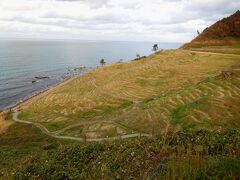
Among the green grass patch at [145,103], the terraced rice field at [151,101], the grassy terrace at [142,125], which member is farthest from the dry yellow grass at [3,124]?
the green grass patch at [145,103]

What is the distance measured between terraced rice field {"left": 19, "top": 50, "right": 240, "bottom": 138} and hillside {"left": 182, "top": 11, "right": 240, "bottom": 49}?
117ft

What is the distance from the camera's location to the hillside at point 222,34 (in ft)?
416

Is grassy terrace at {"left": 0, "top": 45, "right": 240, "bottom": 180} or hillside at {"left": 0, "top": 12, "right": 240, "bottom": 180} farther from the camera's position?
hillside at {"left": 0, "top": 12, "right": 240, "bottom": 180}

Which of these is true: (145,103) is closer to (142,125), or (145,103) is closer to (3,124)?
(142,125)

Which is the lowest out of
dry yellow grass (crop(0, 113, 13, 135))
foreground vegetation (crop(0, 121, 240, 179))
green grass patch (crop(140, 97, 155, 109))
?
dry yellow grass (crop(0, 113, 13, 135))

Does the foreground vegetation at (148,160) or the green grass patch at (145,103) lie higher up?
the foreground vegetation at (148,160)

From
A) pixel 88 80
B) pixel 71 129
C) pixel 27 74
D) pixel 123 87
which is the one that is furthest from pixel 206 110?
pixel 27 74

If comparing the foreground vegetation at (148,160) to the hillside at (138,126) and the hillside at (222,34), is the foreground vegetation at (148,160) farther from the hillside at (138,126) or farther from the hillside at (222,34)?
the hillside at (222,34)

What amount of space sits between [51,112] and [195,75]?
34472 mm

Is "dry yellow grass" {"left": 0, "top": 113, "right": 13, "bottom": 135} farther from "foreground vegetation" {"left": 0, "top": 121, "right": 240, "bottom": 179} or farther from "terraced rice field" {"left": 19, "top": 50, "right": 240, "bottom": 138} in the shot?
"foreground vegetation" {"left": 0, "top": 121, "right": 240, "bottom": 179}

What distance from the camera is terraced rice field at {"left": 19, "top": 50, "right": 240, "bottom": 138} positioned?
142ft

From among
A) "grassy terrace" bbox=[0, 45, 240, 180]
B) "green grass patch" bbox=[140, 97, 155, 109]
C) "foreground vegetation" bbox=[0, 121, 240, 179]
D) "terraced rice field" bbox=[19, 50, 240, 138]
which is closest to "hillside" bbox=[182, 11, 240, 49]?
"grassy terrace" bbox=[0, 45, 240, 180]

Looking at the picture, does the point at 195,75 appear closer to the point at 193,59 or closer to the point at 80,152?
the point at 193,59

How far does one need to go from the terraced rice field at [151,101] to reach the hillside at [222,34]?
35.7 meters
